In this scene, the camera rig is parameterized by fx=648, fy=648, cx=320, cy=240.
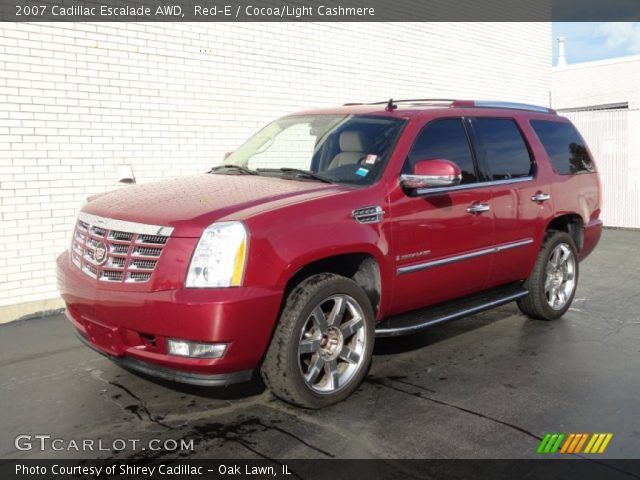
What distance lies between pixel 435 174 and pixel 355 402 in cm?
162

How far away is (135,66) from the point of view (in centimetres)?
724

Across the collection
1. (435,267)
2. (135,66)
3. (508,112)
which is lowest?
(435,267)

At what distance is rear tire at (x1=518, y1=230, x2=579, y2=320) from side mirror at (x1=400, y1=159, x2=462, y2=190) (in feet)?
6.61

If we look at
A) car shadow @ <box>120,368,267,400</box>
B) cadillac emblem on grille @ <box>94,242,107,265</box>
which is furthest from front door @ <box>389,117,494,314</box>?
cadillac emblem on grille @ <box>94,242,107,265</box>

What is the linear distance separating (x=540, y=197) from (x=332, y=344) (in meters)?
2.72

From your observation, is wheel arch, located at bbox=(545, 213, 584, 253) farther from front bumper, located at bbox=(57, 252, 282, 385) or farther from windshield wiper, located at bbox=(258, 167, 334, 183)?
front bumper, located at bbox=(57, 252, 282, 385)

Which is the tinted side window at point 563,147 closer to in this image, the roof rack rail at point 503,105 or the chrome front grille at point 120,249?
the roof rack rail at point 503,105

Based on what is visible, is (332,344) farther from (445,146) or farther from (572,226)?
(572,226)

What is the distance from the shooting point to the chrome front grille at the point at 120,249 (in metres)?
3.71

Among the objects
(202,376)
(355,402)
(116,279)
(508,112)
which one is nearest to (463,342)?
(355,402)

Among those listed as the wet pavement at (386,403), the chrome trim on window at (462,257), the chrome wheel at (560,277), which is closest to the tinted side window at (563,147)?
the chrome wheel at (560,277)

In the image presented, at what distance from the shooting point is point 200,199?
406cm
